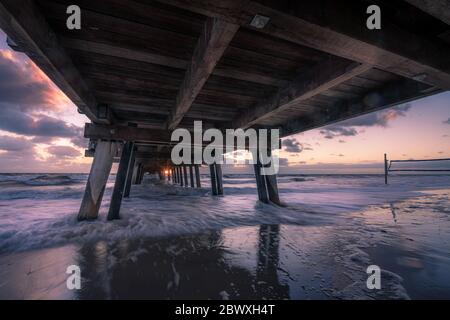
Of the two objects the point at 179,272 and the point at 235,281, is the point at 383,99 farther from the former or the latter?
the point at 179,272

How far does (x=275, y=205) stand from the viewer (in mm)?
7512

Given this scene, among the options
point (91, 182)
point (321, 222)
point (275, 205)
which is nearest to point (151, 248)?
point (91, 182)

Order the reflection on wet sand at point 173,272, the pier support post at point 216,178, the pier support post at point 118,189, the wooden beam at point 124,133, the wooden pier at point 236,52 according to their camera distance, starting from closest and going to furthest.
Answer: the wooden pier at point 236,52, the reflection on wet sand at point 173,272, the wooden beam at point 124,133, the pier support post at point 118,189, the pier support post at point 216,178

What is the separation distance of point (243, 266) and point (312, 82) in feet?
8.73

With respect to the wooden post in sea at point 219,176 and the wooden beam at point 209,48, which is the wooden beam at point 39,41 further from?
the wooden post in sea at point 219,176

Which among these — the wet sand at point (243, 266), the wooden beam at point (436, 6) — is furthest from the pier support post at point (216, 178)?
the wooden beam at point (436, 6)

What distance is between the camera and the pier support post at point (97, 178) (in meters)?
5.01

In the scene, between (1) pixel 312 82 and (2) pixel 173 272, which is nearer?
(2) pixel 173 272

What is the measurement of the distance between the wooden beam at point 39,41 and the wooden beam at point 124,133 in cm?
172

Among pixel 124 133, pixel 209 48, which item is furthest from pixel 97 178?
pixel 209 48

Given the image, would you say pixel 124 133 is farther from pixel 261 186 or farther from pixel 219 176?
pixel 219 176

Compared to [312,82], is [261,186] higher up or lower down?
lower down

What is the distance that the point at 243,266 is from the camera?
283 centimetres

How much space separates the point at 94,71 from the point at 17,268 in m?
2.91
